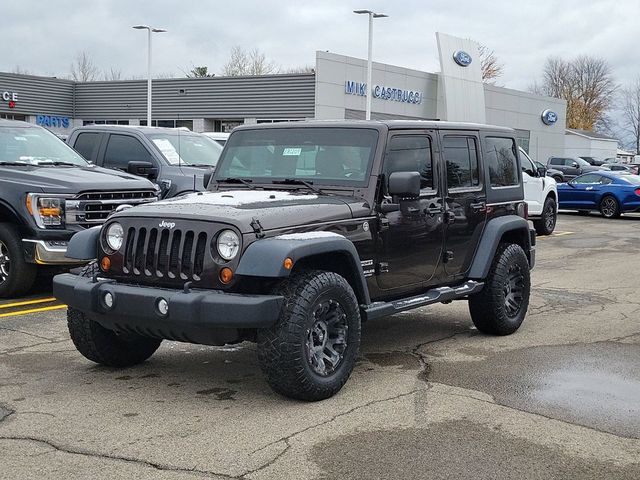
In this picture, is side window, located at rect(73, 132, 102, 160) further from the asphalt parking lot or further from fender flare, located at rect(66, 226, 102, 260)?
fender flare, located at rect(66, 226, 102, 260)

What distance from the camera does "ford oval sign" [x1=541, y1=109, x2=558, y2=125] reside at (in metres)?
56.9

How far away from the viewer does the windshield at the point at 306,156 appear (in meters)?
6.44

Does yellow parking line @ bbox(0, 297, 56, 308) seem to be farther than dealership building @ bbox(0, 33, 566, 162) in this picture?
No

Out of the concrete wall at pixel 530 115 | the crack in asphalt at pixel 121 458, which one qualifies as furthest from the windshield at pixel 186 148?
the concrete wall at pixel 530 115

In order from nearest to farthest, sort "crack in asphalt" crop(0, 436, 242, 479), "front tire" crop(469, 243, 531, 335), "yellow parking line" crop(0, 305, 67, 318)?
"crack in asphalt" crop(0, 436, 242, 479) → "front tire" crop(469, 243, 531, 335) → "yellow parking line" crop(0, 305, 67, 318)

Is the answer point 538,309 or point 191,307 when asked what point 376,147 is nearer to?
point 191,307

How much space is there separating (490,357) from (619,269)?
22.4 ft

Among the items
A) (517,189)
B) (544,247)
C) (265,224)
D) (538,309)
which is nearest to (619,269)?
(544,247)

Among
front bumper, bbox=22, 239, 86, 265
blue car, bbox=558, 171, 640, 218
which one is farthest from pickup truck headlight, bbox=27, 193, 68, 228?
blue car, bbox=558, 171, 640, 218

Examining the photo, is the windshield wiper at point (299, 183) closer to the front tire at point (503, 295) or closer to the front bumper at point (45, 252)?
the front tire at point (503, 295)

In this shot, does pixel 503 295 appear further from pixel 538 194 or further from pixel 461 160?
pixel 538 194

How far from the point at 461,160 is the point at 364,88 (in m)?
34.3

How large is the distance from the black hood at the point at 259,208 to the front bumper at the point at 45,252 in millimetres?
3004

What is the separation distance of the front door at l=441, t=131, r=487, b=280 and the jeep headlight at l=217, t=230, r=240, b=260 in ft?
7.65
